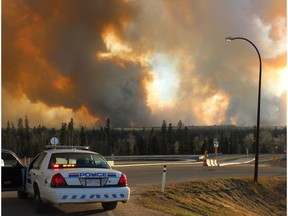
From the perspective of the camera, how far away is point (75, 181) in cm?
948

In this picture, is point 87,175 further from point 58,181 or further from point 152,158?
point 152,158

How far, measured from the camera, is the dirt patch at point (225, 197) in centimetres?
1538

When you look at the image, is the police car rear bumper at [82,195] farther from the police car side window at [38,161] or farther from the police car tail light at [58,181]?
the police car side window at [38,161]

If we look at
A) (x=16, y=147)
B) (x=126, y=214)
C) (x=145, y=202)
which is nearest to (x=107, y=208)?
(x=126, y=214)

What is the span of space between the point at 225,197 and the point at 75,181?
13.4 metres

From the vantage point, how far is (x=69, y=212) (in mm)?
10375

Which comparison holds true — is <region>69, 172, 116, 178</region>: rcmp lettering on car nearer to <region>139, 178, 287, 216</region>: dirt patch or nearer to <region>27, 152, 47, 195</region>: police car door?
<region>27, 152, 47, 195</region>: police car door

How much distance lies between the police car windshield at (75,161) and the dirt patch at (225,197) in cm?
255

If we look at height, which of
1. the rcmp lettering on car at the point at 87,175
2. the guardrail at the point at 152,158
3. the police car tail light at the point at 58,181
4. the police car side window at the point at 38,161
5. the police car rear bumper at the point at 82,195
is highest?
the police car side window at the point at 38,161

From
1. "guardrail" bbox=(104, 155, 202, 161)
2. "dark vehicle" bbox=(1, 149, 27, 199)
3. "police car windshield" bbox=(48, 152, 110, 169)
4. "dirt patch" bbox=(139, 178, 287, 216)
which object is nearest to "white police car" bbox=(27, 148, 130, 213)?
"police car windshield" bbox=(48, 152, 110, 169)

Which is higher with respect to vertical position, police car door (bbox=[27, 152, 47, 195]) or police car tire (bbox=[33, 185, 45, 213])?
police car door (bbox=[27, 152, 47, 195])

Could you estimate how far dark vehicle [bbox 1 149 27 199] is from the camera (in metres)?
11.7

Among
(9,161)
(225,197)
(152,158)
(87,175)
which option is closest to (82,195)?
(87,175)

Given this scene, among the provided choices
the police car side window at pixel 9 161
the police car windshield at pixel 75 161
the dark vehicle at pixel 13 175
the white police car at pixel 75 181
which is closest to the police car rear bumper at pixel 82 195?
the white police car at pixel 75 181
